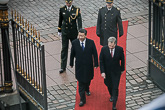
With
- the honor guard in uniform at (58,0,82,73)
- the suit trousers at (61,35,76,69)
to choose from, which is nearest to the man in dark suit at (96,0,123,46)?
the honor guard in uniform at (58,0,82,73)

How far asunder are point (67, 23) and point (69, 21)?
0.07 metres

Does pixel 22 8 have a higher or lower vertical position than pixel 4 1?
lower

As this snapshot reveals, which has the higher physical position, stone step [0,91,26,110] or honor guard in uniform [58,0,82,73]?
honor guard in uniform [58,0,82,73]

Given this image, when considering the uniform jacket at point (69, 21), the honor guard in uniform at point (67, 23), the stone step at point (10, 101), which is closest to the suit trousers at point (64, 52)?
the honor guard in uniform at point (67, 23)

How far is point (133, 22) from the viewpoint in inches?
597

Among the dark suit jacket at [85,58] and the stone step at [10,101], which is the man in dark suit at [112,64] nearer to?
the dark suit jacket at [85,58]

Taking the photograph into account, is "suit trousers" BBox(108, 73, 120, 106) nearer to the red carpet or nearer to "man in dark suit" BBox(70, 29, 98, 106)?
the red carpet

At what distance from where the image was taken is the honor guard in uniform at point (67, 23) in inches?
475

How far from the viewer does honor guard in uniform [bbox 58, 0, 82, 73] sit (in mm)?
12055

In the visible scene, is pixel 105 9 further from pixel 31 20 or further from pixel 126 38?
pixel 31 20

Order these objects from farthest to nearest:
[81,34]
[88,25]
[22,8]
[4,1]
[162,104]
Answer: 1. [22,8]
2. [88,25]
3. [81,34]
4. [4,1]
5. [162,104]

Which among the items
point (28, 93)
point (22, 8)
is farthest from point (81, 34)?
point (22, 8)

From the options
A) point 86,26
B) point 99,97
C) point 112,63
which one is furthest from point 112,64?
point 86,26

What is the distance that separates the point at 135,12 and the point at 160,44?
443cm
